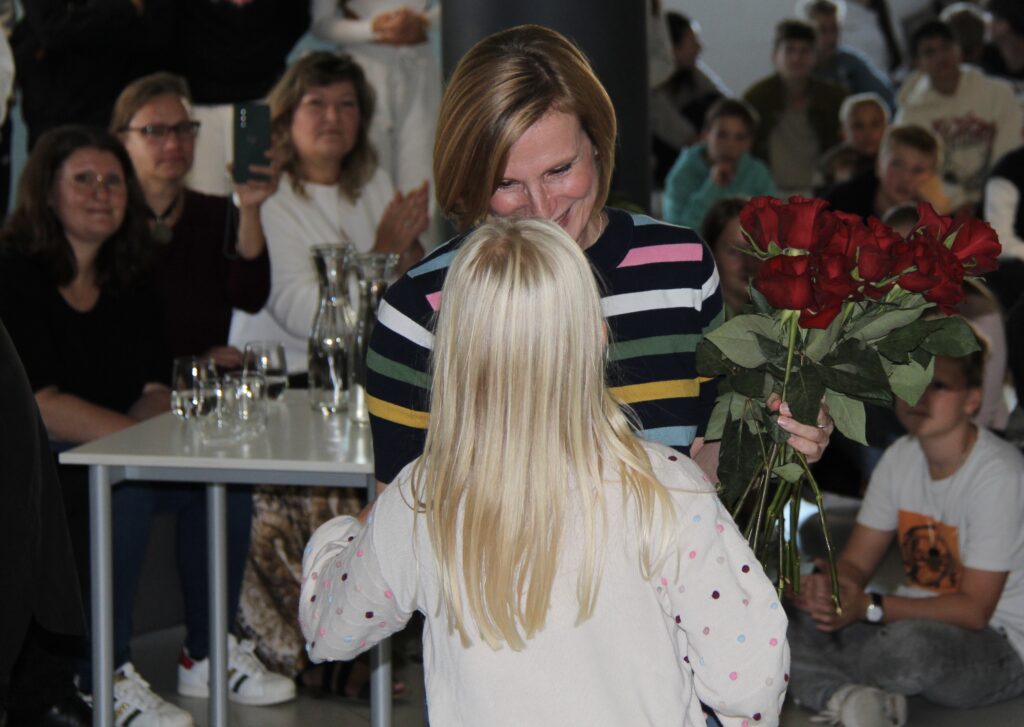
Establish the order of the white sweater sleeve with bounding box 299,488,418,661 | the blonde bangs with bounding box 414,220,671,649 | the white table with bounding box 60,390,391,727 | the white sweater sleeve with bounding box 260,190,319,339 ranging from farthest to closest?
the white sweater sleeve with bounding box 260,190,319,339 < the white table with bounding box 60,390,391,727 < the white sweater sleeve with bounding box 299,488,418,661 < the blonde bangs with bounding box 414,220,671,649

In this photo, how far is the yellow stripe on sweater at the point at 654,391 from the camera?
176 centimetres

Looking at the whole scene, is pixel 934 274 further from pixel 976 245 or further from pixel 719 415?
pixel 719 415

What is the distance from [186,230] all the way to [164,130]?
0.30 meters

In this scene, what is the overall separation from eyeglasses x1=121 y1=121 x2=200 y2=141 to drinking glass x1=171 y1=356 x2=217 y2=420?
1.41 m

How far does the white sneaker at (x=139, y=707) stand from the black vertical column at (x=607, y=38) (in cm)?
165

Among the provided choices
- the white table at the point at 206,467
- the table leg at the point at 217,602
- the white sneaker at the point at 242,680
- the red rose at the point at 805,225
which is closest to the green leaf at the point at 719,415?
the red rose at the point at 805,225

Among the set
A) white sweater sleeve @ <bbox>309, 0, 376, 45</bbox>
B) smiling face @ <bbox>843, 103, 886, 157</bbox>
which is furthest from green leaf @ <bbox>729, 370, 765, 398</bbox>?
smiling face @ <bbox>843, 103, 886, 157</bbox>

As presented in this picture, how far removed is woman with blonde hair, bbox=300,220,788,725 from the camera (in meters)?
1.45

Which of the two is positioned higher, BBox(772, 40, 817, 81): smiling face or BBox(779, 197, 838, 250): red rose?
BBox(772, 40, 817, 81): smiling face

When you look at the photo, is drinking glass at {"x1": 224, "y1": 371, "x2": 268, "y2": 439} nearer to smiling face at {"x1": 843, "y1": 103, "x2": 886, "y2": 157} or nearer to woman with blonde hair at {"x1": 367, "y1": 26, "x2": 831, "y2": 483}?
woman with blonde hair at {"x1": 367, "y1": 26, "x2": 831, "y2": 483}

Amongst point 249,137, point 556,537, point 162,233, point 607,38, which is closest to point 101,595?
point 249,137

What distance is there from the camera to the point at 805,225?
1621mm

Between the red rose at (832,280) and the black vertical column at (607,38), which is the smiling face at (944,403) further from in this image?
the red rose at (832,280)

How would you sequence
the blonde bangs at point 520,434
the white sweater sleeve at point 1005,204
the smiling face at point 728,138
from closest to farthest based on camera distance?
the blonde bangs at point 520,434
the white sweater sleeve at point 1005,204
the smiling face at point 728,138
